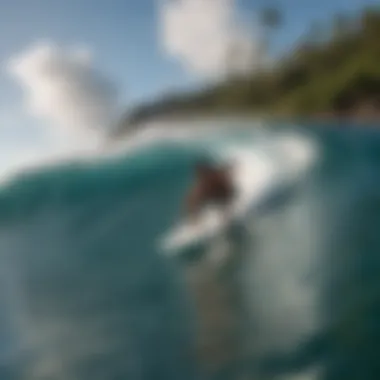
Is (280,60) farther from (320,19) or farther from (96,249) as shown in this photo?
(96,249)

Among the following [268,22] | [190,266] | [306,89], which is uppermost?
[268,22]

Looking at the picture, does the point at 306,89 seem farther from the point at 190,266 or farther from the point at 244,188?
the point at 190,266

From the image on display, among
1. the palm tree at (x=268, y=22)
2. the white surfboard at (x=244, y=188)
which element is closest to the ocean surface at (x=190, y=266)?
the white surfboard at (x=244, y=188)

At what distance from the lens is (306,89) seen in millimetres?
1459

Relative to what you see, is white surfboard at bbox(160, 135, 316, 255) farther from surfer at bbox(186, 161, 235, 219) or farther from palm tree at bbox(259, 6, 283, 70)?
palm tree at bbox(259, 6, 283, 70)

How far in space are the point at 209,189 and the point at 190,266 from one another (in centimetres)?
15

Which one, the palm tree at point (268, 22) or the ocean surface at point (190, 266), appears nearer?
the ocean surface at point (190, 266)

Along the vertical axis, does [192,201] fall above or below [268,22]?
below

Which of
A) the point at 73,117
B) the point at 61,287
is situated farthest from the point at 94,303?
the point at 73,117

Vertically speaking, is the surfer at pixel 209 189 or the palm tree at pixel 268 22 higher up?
the palm tree at pixel 268 22

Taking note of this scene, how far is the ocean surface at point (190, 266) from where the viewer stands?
4.48 ft

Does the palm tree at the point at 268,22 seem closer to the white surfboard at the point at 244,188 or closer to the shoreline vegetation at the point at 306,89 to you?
the shoreline vegetation at the point at 306,89

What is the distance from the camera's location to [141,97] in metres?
1.45

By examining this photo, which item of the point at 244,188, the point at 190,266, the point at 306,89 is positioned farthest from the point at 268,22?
the point at 190,266
